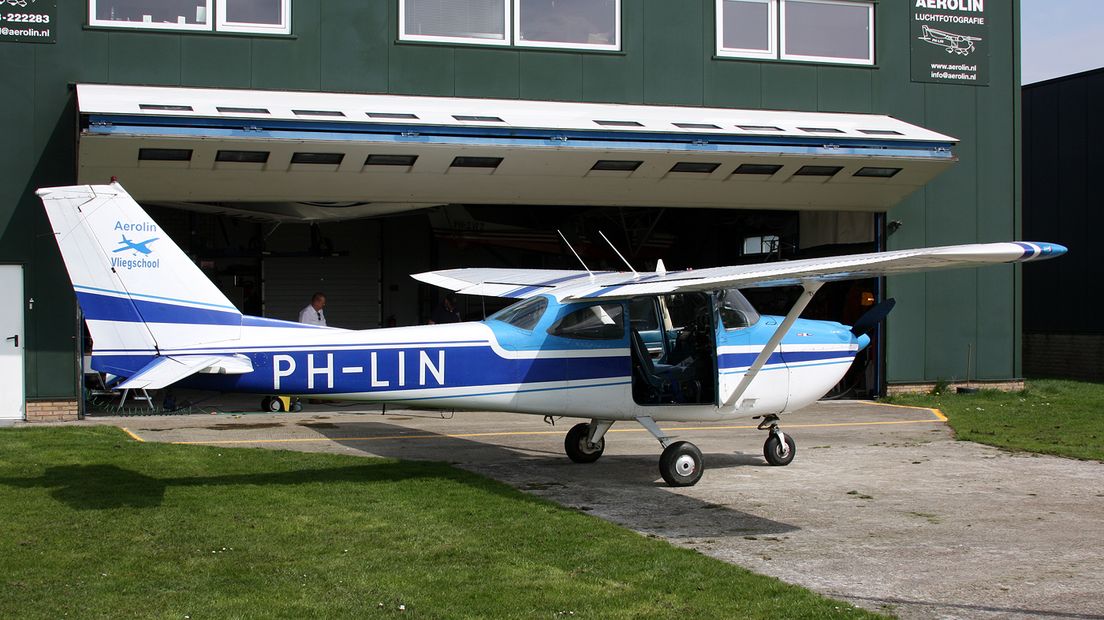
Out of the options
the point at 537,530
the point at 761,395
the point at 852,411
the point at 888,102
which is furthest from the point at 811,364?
the point at 888,102

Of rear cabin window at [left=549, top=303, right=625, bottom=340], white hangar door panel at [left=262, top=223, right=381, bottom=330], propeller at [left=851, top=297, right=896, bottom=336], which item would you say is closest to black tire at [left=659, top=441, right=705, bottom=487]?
rear cabin window at [left=549, top=303, right=625, bottom=340]

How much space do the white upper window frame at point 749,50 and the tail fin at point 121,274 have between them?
11.2 m

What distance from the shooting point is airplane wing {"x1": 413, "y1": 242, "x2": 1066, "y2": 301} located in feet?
23.6

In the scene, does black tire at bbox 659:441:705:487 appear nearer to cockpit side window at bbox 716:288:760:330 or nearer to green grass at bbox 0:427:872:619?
green grass at bbox 0:427:872:619

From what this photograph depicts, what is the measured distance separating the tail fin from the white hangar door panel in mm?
13662

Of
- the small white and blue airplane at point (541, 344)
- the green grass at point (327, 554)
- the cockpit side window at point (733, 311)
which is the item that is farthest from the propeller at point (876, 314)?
the green grass at point (327, 554)

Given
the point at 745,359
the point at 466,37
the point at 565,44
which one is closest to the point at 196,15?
the point at 466,37

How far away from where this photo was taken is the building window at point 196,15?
14711 mm

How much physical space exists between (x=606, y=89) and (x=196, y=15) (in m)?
6.32

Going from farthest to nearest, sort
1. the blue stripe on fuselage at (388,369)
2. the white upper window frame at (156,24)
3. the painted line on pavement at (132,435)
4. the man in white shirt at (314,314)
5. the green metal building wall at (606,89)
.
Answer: the man in white shirt at (314,314)
the white upper window frame at (156,24)
the green metal building wall at (606,89)
the painted line on pavement at (132,435)
the blue stripe on fuselage at (388,369)

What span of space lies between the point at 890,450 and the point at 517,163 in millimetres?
6677

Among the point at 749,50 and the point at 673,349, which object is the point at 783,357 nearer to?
the point at 673,349

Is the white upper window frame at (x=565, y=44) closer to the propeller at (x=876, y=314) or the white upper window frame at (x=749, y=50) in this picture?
the white upper window frame at (x=749, y=50)

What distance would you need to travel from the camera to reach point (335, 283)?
22.8m
